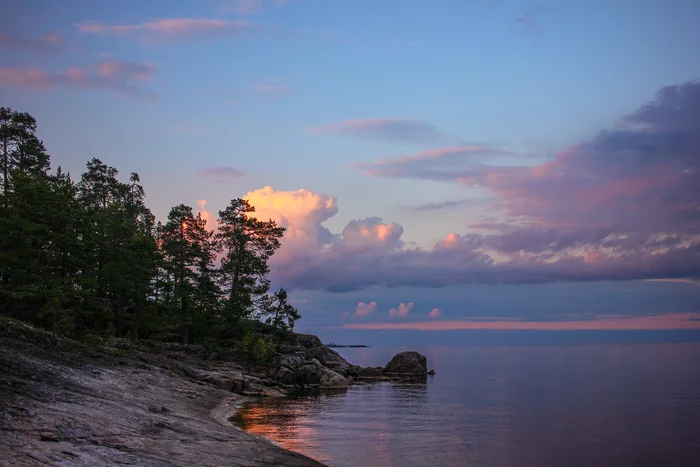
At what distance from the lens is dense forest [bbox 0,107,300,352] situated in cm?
5325

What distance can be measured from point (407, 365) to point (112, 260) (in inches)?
2271

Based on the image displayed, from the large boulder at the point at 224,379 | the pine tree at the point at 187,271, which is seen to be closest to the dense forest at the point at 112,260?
the pine tree at the point at 187,271

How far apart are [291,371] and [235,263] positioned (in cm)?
2068

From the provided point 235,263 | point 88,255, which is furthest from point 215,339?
point 88,255

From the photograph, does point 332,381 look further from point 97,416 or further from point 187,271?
point 97,416

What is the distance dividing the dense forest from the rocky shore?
10.4 meters

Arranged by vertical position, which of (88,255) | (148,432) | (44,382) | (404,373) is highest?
(88,255)

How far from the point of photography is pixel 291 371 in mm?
72812

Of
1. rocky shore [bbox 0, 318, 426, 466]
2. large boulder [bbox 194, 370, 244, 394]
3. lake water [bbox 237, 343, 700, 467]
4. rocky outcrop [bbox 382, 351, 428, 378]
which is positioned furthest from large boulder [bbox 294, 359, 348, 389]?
rocky outcrop [bbox 382, 351, 428, 378]

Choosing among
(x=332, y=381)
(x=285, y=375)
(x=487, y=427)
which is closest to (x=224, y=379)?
(x=285, y=375)

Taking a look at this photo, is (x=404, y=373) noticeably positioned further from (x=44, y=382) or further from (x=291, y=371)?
(x=44, y=382)

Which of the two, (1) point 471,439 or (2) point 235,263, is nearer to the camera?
(1) point 471,439

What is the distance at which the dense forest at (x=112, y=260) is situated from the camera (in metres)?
53.2

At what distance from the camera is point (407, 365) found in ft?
333
